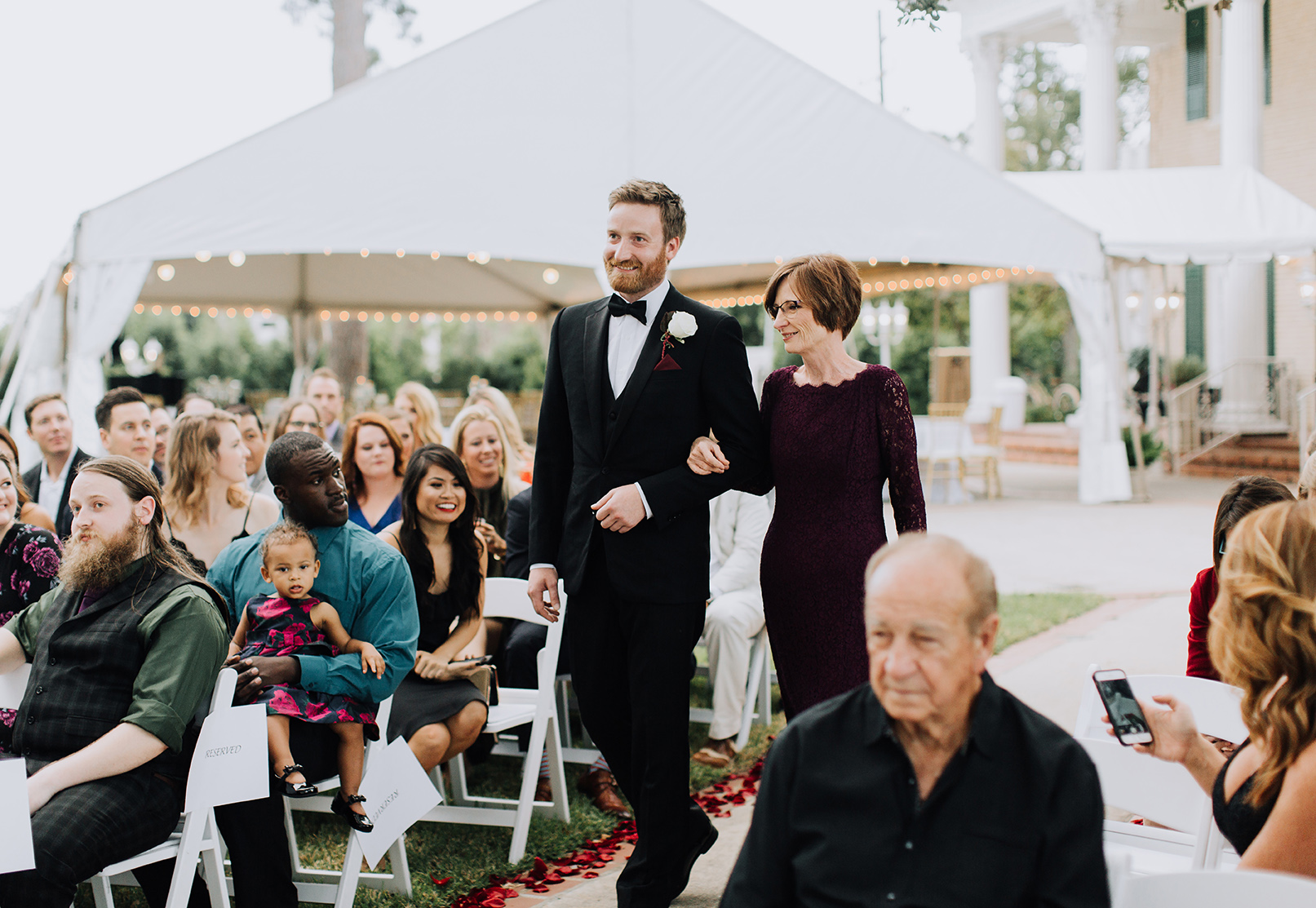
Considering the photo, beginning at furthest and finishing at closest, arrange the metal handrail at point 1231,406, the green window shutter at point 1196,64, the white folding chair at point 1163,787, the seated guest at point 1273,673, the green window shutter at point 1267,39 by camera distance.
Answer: the green window shutter at point 1196,64
the green window shutter at point 1267,39
the metal handrail at point 1231,406
the white folding chair at point 1163,787
the seated guest at point 1273,673

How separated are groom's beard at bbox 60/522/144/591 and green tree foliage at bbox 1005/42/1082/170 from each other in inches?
1576

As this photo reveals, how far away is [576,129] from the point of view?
891 cm

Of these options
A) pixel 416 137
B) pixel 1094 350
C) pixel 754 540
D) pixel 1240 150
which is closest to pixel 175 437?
pixel 754 540

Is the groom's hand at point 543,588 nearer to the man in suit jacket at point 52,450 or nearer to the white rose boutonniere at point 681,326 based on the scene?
the white rose boutonniere at point 681,326

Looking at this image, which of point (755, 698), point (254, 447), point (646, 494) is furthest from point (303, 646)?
point (254, 447)

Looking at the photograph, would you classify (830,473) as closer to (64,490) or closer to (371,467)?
(371,467)

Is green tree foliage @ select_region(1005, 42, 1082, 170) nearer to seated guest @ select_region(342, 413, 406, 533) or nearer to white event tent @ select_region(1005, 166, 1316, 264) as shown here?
white event tent @ select_region(1005, 166, 1316, 264)

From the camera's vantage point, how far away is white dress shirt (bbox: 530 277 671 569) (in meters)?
3.16

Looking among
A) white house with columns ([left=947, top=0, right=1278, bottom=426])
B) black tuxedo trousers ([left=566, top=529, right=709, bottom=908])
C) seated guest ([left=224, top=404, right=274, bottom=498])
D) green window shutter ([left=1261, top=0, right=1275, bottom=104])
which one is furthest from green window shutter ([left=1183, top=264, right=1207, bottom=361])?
black tuxedo trousers ([left=566, top=529, right=709, bottom=908])

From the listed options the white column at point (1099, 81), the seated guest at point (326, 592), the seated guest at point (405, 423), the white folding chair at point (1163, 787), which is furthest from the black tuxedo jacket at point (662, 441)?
the white column at point (1099, 81)

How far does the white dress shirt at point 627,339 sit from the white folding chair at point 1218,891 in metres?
A: 1.87

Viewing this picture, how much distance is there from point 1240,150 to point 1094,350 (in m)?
7.07

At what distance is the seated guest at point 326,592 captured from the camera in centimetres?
324

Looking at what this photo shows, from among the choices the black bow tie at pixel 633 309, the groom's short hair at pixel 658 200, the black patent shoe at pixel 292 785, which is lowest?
the black patent shoe at pixel 292 785
